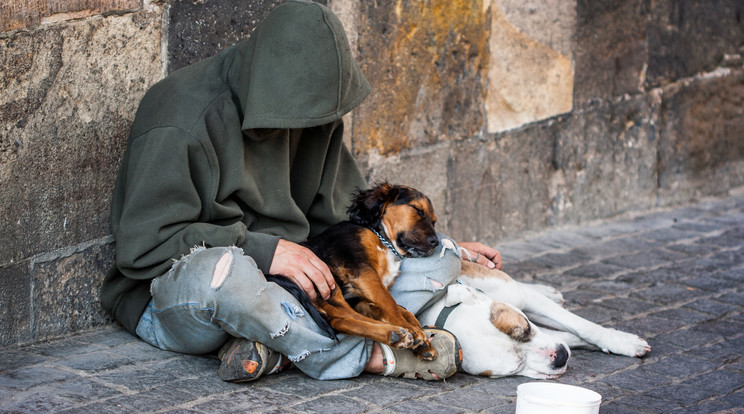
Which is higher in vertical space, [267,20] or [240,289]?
[267,20]

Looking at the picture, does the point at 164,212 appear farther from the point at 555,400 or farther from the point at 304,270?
the point at 555,400

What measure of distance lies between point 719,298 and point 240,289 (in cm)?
271

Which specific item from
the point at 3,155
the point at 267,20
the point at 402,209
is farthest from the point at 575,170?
the point at 3,155

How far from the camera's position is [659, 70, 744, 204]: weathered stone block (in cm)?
684

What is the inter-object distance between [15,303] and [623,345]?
2.31 meters

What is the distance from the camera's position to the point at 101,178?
359cm

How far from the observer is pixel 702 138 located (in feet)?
23.3

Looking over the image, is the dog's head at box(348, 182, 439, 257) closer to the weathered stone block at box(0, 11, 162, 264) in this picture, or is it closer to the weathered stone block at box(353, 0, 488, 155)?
the weathered stone block at box(0, 11, 162, 264)

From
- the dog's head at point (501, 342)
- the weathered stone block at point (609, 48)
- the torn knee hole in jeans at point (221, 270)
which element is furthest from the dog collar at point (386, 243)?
the weathered stone block at point (609, 48)

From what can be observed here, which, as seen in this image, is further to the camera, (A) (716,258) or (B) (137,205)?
(A) (716,258)

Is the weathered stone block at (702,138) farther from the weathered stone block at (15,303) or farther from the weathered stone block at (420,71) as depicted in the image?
the weathered stone block at (15,303)

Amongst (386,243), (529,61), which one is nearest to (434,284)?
(386,243)

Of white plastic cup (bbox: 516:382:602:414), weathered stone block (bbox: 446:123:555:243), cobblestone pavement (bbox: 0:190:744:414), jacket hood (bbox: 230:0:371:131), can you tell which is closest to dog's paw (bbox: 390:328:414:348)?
cobblestone pavement (bbox: 0:190:744:414)

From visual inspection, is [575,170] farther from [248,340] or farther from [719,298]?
[248,340]
